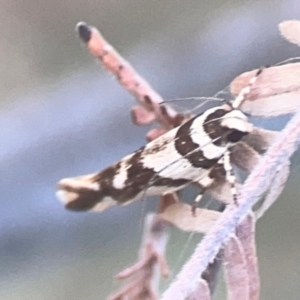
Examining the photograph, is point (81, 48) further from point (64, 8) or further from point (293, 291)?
point (293, 291)

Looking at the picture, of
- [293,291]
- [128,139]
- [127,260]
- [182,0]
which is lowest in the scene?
[293,291]

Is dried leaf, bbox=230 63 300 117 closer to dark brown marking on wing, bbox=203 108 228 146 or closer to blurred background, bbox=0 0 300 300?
dark brown marking on wing, bbox=203 108 228 146

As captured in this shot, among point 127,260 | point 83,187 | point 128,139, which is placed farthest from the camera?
point 128,139

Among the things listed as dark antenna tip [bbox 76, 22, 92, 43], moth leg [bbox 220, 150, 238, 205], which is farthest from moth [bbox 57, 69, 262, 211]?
dark antenna tip [bbox 76, 22, 92, 43]

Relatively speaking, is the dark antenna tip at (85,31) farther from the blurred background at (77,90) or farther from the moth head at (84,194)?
the blurred background at (77,90)

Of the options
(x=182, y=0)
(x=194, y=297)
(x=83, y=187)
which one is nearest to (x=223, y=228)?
(x=194, y=297)

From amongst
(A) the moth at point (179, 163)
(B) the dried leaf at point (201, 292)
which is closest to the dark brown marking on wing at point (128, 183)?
(A) the moth at point (179, 163)
